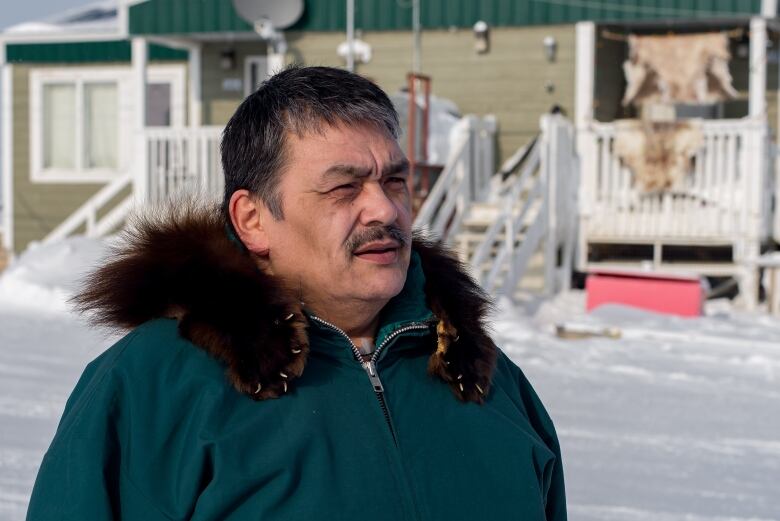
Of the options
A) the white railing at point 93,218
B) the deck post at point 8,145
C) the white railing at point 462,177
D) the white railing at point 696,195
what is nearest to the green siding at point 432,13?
the white railing at point 462,177

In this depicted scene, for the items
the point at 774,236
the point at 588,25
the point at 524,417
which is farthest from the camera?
the point at 588,25

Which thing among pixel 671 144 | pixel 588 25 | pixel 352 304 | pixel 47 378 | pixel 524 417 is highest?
pixel 588 25

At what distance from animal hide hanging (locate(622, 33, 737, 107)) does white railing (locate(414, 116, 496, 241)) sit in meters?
1.72

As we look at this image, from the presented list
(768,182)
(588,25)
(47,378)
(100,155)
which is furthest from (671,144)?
(100,155)

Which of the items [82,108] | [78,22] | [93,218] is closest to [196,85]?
[93,218]

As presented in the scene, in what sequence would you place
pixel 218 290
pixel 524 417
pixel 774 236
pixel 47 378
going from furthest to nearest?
pixel 774 236, pixel 47 378, pixel 524 417, pixel 218 290

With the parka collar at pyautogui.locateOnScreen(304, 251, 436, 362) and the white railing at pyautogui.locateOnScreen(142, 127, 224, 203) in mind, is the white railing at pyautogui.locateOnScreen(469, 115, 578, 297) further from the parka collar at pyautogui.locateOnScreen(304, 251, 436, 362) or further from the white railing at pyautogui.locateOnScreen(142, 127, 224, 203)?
the parka collar at pyautogui.locateOnScreen(304, 251, 436, 362)

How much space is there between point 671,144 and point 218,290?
10.5 meters

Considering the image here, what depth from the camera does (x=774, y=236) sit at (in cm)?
1295

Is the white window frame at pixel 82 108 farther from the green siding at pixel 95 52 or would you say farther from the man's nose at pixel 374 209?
the man's nose at pixel 374 209

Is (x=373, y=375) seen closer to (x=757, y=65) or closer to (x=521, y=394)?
(x=521, y=394)

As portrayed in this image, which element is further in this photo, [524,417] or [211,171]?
[211,171]

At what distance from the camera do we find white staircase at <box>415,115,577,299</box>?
38.3 feet

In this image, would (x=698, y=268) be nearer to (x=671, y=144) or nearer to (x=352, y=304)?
(x=671, y=144)
